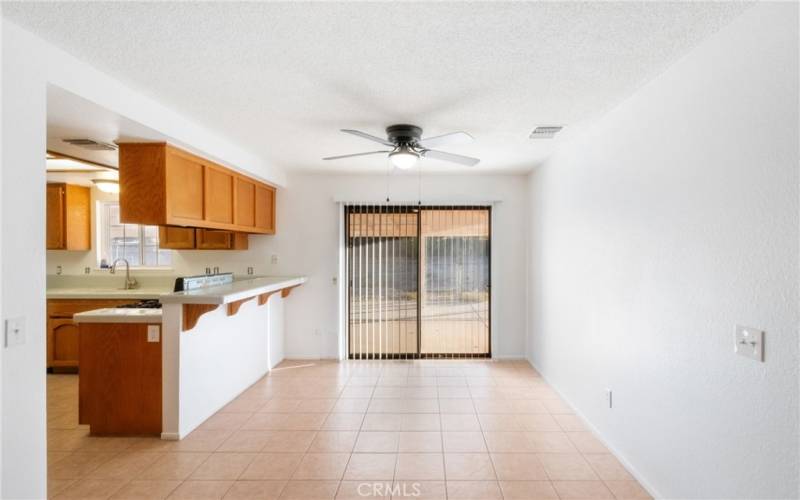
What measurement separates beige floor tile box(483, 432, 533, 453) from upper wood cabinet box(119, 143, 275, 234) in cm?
294

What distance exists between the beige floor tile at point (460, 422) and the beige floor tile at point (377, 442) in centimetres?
44

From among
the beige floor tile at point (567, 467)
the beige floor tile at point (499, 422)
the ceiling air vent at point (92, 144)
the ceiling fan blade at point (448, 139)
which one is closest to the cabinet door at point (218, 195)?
the ceiling air vent at point (92, 144)

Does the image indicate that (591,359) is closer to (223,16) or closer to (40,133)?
(223,16)

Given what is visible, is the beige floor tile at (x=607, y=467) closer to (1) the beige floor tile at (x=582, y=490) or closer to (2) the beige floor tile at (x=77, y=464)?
(1) the beige floor tile at (x=582, y=490)

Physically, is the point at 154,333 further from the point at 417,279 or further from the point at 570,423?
the point at 570,423

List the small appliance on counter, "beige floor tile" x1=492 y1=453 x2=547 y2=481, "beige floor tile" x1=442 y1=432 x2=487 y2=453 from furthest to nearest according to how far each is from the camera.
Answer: the small appliance on counter, "beige floor tile" x1=442 y1=432 x2=487 y2=453, "beige floor tile" x1=492 y1=453 x2=547 y2=481

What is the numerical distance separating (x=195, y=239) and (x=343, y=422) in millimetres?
2888

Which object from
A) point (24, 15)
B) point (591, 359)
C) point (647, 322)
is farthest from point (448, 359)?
point (24, 15)

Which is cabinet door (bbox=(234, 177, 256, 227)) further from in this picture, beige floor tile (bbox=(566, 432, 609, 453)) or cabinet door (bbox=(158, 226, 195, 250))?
beige floor tile (bbox=(566, 432, 609, 453))

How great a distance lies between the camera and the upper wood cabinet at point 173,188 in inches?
119

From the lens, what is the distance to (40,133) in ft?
6.15

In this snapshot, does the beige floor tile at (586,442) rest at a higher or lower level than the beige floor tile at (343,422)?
higher

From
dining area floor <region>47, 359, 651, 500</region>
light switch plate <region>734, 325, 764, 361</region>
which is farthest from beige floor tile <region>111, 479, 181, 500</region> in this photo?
light switch plate <region>734, 325, 764, 361</region>

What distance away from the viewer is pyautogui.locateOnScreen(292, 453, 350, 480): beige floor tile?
8.26 ft
